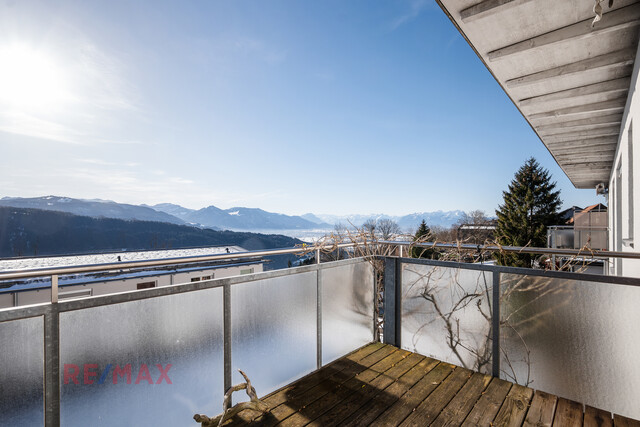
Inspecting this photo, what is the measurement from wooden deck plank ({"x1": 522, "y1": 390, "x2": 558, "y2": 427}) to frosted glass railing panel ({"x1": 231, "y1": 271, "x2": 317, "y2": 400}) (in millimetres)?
1466

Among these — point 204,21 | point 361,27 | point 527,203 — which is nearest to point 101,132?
point 204,21

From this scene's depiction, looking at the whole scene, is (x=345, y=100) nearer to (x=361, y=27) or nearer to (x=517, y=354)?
(x=361, y=27)

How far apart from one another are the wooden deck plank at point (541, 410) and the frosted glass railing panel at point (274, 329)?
147 cm

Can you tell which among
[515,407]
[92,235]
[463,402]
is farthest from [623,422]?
[92,235]

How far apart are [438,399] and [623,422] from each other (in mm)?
1010

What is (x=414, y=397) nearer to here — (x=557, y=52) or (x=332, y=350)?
(x=332, y=350)

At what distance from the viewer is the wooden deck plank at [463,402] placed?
181 cm

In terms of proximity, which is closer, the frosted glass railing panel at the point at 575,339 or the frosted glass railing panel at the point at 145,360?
the frosted glass railing panel at the point at 145,360

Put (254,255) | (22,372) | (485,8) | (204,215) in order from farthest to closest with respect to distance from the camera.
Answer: (204,215)
(254,255)
(485,8)
(22,372)

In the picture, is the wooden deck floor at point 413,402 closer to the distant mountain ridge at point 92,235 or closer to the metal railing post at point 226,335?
the metal railing post at point 226,335

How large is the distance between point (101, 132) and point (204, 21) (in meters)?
28.4

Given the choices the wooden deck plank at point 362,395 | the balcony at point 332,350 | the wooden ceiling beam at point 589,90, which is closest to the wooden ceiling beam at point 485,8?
the wooden ceiling beam at point 589,90

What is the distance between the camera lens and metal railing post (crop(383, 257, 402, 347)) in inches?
113

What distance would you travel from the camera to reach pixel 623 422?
1764 millimetres
